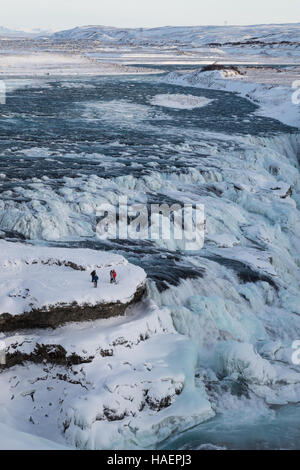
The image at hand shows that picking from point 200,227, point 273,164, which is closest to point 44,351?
point 200,227

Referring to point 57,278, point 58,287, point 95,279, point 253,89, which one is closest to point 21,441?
point 58,287

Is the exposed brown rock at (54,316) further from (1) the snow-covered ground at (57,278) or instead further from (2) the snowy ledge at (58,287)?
(1) the snow-covered ground at (57,278)

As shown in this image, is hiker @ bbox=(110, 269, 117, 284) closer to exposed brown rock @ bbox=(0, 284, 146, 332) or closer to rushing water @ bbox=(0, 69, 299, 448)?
exposed brown rock @ bbox=(0, 284, 146, 332)

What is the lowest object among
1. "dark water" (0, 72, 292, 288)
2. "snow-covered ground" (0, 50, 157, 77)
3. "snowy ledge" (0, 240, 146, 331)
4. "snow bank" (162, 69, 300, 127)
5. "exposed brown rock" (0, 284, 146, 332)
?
"exposed brown rock" (0, 284, 146, 332)

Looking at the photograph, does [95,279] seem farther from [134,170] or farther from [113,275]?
[134,170]

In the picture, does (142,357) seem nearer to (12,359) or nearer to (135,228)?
(12,359)

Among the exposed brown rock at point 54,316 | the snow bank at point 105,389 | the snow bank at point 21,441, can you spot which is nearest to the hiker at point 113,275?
the exposed brown rock at point 54,316

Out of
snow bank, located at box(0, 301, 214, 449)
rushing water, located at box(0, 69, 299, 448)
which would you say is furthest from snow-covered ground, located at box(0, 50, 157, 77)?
snow bank, located at box(0, 301, 214, 449)
